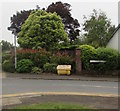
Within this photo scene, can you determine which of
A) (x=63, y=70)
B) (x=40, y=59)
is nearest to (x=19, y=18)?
(x=40, y=59)

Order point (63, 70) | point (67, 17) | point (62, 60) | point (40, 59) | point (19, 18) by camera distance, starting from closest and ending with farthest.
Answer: point (63, 70) → point (62, 60) → point (40, 59) → point (67, 17) → point (19, 18)

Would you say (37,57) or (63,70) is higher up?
(37,57)

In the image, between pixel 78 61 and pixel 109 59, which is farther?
pixel 78 61

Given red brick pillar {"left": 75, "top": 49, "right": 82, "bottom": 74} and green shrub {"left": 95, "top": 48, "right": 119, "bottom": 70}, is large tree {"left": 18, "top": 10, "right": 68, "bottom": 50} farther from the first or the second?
green shrub {"left": 95, "top": 48, "right": 119, "bottom": 70}

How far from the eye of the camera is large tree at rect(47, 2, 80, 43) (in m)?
39.7

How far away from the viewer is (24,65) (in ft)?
70.2

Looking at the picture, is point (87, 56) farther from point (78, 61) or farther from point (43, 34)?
point (43, 34)

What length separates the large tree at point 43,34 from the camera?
28.1m

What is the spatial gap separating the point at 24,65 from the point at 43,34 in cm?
764

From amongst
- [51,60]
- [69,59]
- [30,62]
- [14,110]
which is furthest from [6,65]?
[14,110]

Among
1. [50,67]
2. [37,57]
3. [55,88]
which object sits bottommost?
[55,88]

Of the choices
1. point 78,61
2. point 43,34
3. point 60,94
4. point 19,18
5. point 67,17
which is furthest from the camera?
point 19,18

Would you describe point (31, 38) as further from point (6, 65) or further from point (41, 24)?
point (6, 65)

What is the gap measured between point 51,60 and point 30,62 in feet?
5.84
